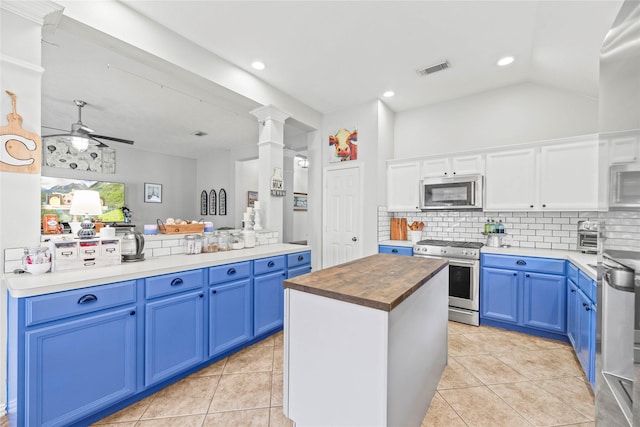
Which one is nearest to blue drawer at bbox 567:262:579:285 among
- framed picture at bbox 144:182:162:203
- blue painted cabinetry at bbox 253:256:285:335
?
blue painted cabinetry at bbox 253:256:285:335

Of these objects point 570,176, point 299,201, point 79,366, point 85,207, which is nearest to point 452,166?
point 570,176

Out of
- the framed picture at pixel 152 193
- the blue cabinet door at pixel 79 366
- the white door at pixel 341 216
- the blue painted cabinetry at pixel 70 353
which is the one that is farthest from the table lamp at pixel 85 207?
the framed picture at pixel 152 193

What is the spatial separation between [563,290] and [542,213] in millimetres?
1030

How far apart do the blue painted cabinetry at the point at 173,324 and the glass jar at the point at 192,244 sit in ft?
1.77

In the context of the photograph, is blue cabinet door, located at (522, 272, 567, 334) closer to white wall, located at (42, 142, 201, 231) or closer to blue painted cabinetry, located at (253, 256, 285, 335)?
blue painted cabinetry, located at (253, 256, 285, 335)

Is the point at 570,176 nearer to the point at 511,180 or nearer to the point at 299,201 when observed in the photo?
the point at 511,180

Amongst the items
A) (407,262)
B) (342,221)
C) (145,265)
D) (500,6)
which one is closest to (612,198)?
(407,262)

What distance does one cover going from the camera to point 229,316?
244 cm

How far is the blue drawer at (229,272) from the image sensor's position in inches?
91.6

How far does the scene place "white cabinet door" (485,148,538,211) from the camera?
3176 mm

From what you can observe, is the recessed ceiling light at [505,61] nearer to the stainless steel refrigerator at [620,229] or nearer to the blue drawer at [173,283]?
the stainless steel refrigerator at [620,229]

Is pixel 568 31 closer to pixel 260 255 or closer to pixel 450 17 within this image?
pixel 450 17

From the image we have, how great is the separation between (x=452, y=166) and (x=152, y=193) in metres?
7.05

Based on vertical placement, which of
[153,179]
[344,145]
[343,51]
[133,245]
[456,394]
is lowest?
[456,394]
